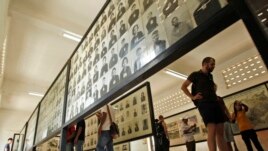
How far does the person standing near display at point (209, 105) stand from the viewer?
186cm

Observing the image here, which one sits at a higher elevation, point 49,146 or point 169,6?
point 169,6

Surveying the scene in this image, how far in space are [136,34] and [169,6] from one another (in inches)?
13.0

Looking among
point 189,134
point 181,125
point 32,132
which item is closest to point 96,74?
point 32,132

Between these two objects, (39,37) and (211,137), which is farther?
(39,37)

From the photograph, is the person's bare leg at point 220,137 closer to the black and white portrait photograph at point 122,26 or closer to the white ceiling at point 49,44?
the black and white portrait photograph at point 122,26

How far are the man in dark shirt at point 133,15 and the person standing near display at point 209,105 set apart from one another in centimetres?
101

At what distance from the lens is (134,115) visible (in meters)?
3.39

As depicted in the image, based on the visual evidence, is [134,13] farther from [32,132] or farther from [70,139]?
[32,132]

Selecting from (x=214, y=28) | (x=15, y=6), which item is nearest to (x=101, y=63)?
(x=214, y=28)

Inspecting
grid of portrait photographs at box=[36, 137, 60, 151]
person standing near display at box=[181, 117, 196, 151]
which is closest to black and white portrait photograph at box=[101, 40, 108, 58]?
person standing near display at box=[181, 117, 196, 151]

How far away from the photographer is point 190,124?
6039mm

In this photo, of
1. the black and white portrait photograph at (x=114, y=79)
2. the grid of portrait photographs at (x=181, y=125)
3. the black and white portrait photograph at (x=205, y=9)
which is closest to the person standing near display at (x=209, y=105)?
the black and white portrait photograph at (x=114, y=79)

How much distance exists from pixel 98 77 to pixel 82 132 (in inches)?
48.7

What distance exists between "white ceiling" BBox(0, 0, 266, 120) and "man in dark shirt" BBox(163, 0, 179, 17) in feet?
11.0
